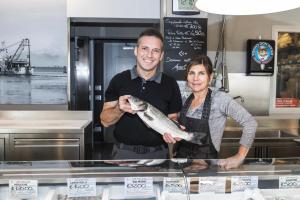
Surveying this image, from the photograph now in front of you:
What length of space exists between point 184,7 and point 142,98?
Answer: 1892 millimetres

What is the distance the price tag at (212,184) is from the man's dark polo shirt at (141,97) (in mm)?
572

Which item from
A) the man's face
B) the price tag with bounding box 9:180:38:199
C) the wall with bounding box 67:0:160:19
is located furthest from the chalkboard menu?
the price tag with bounding box 9:180:38:199

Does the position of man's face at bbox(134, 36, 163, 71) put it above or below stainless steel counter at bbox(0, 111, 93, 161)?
above

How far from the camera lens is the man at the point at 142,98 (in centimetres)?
195

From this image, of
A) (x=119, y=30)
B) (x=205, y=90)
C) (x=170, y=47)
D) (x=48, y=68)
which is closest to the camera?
(x=205, y=90)

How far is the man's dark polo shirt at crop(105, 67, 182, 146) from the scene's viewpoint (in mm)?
2006

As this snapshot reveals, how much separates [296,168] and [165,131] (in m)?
0.68

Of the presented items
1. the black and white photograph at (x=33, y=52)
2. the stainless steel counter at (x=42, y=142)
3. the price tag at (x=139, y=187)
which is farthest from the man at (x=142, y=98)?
the black and white photograph at (x=33, y=52)

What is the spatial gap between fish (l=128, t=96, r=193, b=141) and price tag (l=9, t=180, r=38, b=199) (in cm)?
60

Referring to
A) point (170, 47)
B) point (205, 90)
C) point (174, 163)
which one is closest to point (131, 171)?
point (174, 163)

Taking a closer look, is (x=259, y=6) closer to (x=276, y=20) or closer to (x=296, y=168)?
(x=296, y=168)

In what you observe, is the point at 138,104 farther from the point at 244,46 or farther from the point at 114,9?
the point at 244,46

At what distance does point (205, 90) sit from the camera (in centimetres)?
194

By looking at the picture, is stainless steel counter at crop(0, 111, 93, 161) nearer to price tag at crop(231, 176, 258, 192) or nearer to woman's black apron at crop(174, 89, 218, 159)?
woman's black apron at crop(174, 89, 218, 159)
